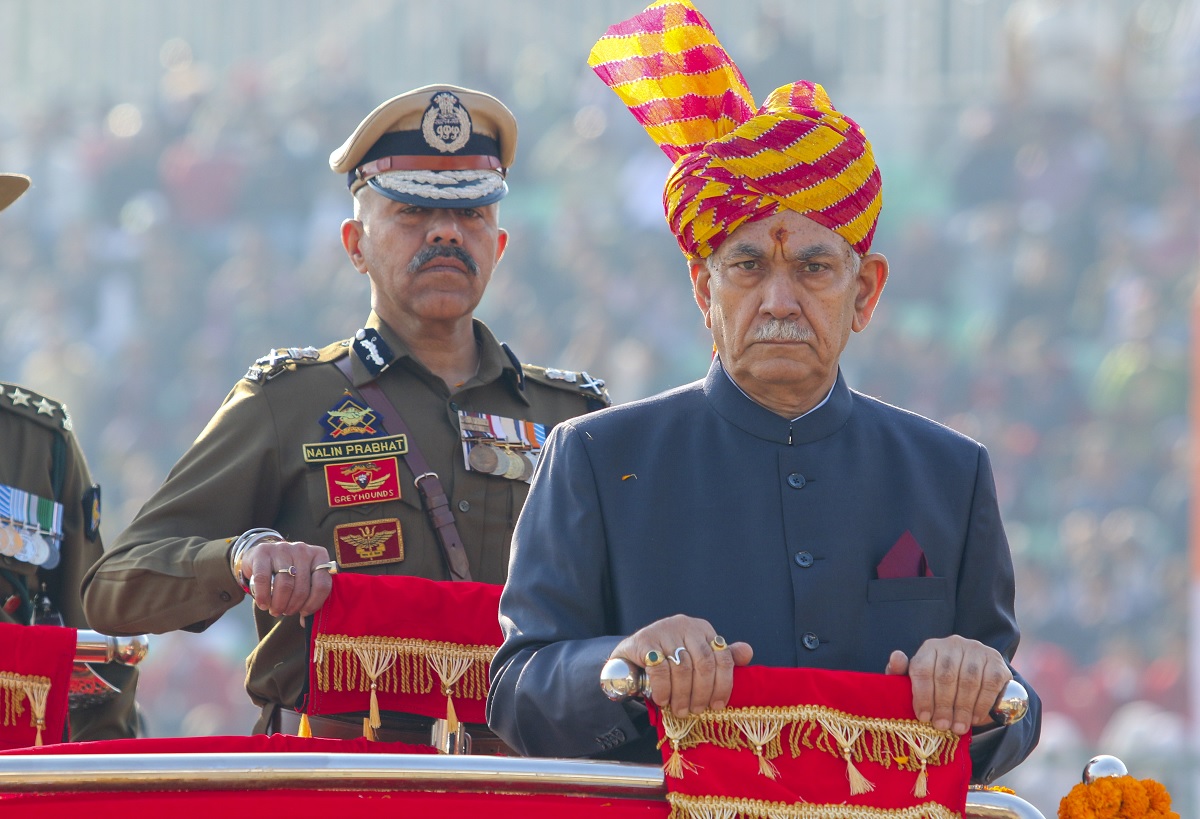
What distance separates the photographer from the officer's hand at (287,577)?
3.12 metres

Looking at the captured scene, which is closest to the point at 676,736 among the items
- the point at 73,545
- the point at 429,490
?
the point at 429,490

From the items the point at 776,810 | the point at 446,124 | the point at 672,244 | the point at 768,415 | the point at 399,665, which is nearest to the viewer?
the point at 776,810

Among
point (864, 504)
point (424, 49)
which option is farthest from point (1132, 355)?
point (864, 504)

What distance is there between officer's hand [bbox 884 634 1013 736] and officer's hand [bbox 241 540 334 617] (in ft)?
3.95

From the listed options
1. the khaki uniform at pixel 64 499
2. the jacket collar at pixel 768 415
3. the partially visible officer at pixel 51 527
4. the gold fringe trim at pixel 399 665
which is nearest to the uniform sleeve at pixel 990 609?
the jacket collar at pixel 768 415

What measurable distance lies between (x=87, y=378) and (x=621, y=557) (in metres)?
13.3

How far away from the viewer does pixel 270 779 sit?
7.36 feet

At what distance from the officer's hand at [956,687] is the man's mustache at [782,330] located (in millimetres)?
505

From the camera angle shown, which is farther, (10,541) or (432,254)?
(432,254)

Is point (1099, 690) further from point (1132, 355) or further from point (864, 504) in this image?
point (864, 504)

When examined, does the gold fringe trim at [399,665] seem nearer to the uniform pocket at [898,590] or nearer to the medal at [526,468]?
the medal at [526,468]

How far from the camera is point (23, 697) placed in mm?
3068

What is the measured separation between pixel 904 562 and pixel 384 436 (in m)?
1.48

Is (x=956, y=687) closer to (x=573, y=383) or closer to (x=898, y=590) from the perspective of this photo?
(x=898, y=590)
